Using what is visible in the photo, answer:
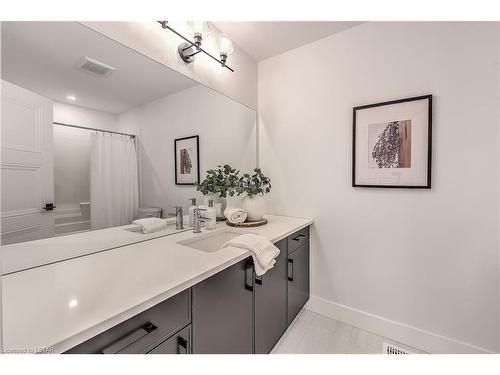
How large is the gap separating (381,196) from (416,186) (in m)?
0.22

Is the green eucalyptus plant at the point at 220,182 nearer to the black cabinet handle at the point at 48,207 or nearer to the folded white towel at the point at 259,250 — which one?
the folded white towel at the point at 259,250

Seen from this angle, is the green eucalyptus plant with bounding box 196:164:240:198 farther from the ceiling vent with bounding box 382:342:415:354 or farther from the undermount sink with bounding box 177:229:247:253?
the ceiling vent with bounding box 382:342:415:354

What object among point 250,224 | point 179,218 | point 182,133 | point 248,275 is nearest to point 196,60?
point 182,133

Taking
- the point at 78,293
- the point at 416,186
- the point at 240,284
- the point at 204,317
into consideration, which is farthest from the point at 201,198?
the point at 416,186

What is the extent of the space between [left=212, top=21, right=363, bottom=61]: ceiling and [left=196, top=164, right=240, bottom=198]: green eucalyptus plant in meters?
1.05

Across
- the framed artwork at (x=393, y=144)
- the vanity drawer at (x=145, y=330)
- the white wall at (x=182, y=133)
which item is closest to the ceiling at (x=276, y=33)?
the white wall at (x=182, y=133)

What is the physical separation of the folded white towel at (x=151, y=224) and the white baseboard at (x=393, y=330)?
1.43 meters

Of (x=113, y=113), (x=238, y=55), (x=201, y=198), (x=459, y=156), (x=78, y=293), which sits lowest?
(x=78, y=293)

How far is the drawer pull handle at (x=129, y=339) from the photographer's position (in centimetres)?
62

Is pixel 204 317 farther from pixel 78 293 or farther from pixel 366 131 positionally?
pixel 366 131

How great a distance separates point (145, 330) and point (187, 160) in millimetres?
1058

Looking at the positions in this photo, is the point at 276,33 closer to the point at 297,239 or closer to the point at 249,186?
the point at 249,186

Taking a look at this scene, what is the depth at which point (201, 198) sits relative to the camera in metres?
1.65

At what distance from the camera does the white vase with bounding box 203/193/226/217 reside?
1.69m
